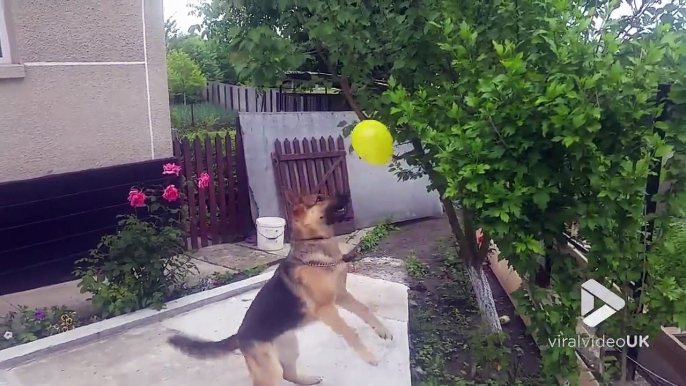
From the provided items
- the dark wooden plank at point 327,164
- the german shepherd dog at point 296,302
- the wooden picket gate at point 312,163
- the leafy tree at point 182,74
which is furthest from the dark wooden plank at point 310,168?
the leafy tree at point 182,74

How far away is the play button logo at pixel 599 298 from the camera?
2.31 meters

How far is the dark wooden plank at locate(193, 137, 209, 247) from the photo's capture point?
17.9 ft

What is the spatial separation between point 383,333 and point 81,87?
2.82 meters

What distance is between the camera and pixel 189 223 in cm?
540

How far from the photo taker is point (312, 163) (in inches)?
195

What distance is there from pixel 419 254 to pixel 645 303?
3668 mm

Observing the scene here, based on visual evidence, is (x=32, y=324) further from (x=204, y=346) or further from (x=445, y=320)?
(x=445, y=320)

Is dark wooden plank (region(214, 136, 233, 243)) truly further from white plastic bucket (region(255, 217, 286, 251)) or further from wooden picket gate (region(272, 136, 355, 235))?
white plastic bucket (region(255, 217, 286, 251))

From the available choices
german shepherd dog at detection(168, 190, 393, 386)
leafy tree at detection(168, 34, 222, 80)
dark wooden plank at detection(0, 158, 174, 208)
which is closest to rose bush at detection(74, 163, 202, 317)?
dark wooden plank at detection(0, 158, 174, 208)

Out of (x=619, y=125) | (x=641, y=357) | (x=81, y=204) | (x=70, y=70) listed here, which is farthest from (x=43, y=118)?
(x=641, y=357)

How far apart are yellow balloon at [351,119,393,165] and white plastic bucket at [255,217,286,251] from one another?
204 cm

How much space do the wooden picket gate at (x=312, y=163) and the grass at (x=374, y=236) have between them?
3.18 feet

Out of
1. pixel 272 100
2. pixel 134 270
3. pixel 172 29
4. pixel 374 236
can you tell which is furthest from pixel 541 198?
pixel 172 29

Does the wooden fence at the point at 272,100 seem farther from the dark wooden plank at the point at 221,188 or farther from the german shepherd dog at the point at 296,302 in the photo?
the german shepherd dog at the point at 296,302
